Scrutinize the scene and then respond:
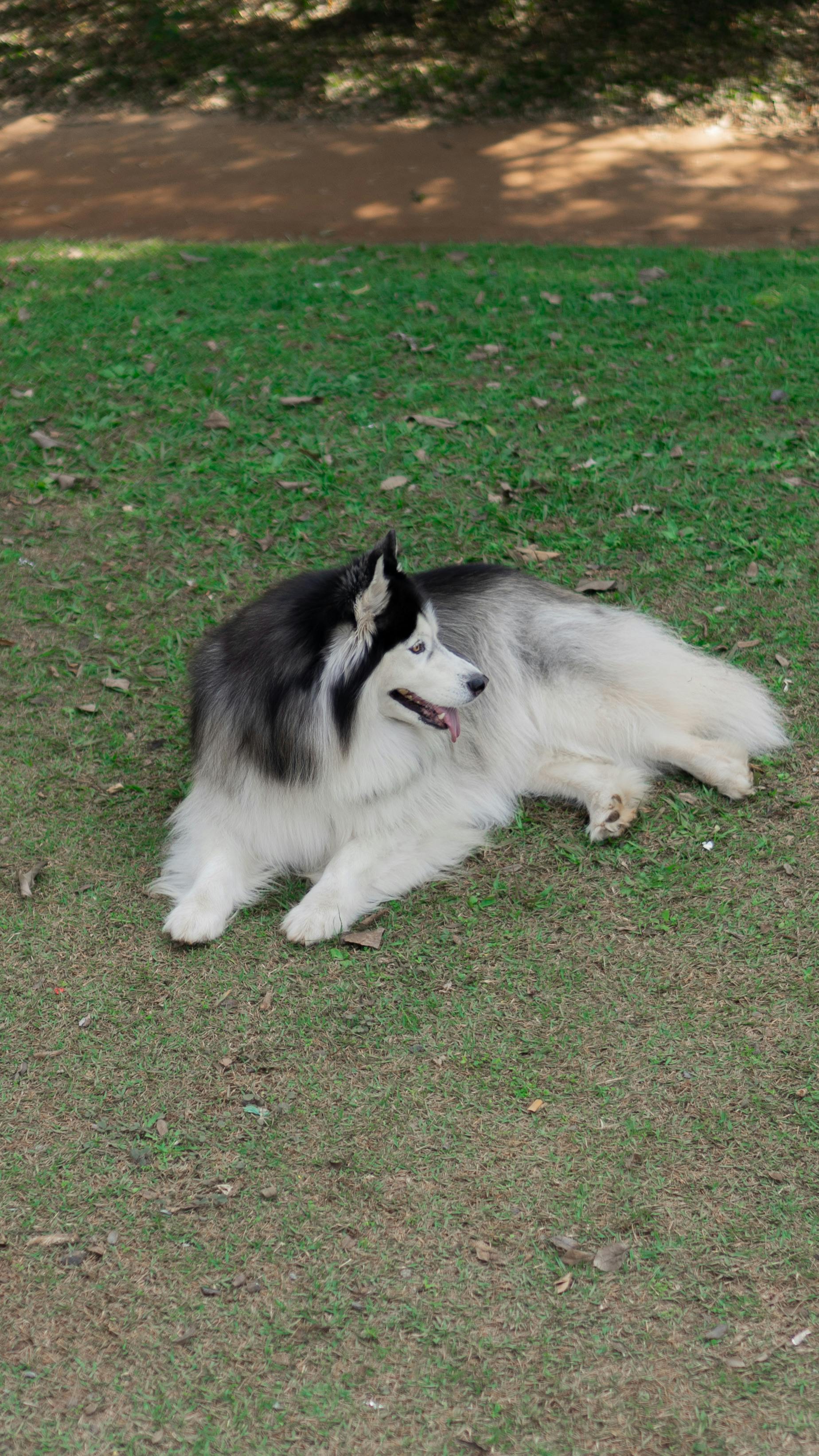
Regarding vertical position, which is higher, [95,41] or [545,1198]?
[95,41]

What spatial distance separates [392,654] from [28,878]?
1620mm

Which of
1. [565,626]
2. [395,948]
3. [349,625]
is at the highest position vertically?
[349,625]

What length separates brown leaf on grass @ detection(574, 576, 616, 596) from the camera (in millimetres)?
5691

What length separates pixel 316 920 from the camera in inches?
164

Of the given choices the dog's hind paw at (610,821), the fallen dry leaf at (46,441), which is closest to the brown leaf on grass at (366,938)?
the dog's hind paw at (610,821)

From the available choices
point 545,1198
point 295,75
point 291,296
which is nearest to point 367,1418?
point 545,1198

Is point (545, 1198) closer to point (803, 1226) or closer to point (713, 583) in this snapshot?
point (803, 1226)

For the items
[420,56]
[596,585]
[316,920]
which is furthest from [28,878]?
[420,56]

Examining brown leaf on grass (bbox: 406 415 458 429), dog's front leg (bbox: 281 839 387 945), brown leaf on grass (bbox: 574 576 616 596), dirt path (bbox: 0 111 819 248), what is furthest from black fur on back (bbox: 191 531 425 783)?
dirt path (bbox: 0 111 819 248)

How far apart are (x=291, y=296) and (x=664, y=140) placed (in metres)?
4.74

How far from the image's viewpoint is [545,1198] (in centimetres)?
326

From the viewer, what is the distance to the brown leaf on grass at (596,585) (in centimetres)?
569

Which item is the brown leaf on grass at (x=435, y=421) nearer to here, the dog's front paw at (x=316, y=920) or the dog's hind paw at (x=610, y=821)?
the dog's hind paw at (x=610, y=821)

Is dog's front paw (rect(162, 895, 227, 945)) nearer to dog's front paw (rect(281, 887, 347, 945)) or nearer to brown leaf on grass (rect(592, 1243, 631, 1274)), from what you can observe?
dog's front paw (rect(281, 887, 347, 945))
